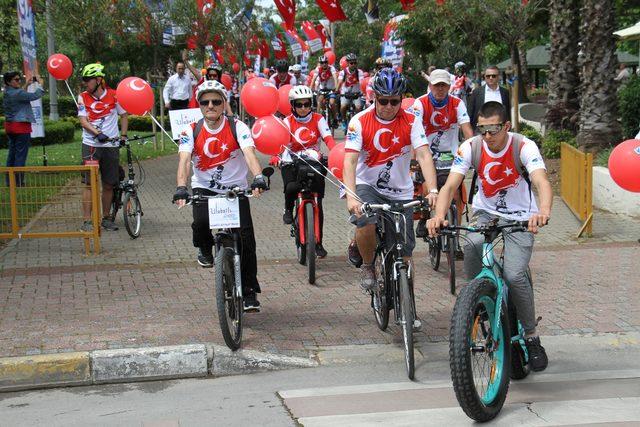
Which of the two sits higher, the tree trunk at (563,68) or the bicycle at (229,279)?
the tree trunk at (563,68)

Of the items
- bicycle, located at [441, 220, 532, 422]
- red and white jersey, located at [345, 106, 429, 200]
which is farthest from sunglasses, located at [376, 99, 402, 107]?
bicycle, located at [441, 220, 532, 422]

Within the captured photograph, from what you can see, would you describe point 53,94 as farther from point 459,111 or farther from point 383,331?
point 383,331

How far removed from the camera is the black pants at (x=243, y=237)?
290 inches

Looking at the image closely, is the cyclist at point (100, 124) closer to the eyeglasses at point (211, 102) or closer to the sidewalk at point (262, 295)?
the sidewalk at point (262, 295)

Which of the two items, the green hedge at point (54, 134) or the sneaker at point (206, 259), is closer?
the sneaker at point (206, 259)

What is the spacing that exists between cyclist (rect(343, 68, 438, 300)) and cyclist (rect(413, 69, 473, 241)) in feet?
7.23

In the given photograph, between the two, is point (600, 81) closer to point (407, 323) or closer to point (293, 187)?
point (293, 187)

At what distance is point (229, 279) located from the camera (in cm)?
696

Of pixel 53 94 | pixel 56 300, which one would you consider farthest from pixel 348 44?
pixel 56 300

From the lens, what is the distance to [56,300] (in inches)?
336

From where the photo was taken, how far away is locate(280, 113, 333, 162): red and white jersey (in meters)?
9.97

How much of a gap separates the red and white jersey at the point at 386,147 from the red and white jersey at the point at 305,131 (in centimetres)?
258

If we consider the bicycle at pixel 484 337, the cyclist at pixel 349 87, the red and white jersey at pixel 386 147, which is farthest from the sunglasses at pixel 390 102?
the cyclist at pixel 349 87

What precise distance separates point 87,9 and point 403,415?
20.4 meters
